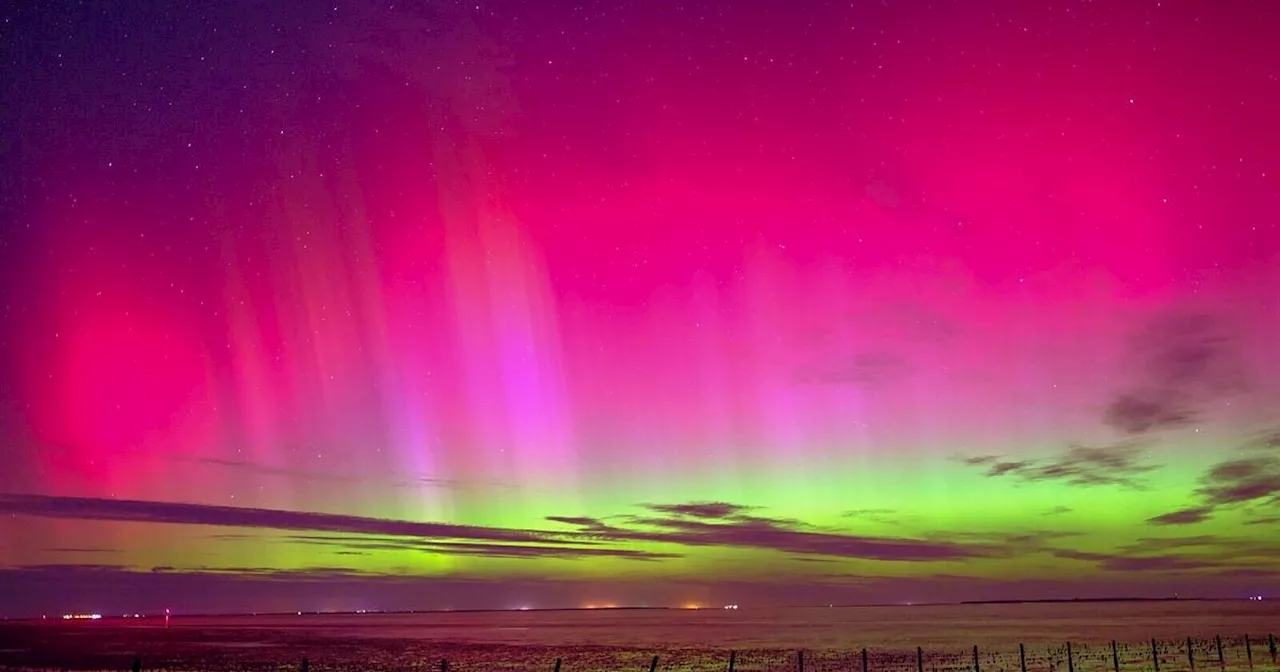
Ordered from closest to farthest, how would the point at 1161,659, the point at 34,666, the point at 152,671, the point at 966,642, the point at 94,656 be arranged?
the point at 1161,659, the point at 152,671, the point at 34,666, the point at 94,656, the point at 966,642

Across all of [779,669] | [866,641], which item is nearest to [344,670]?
[779,669]

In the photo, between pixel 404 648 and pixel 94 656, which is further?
pixel 404 648

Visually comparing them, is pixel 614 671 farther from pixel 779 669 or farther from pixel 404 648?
pixel 404 648

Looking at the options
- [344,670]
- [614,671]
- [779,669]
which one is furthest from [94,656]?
[779,669]

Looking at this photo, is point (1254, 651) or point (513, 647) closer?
point (1254, 651)

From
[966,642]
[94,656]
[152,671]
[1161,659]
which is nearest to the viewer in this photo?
[1161,659]

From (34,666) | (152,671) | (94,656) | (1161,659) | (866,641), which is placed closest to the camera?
(1161,659)

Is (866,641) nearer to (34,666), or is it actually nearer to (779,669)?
(779,669)

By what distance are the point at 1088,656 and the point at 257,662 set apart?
6004 cm

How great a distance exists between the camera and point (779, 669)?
202 ft

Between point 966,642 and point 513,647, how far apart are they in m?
44.7

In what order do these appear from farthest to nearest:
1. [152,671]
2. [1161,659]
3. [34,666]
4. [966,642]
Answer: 1. [966,642]
2. [34,666]
3. [152,671]
4. [1161,659]

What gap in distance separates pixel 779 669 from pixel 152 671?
41.3 meters

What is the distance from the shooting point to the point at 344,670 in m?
64.3
